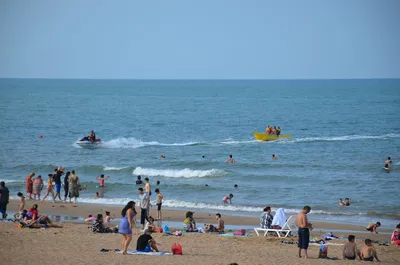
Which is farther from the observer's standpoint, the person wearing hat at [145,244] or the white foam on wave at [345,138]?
the white foam on wave at [345,138]

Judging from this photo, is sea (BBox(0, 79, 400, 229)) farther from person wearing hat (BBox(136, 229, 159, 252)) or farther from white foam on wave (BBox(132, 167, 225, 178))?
person wearing hat (BBox(136, 229, 159, 252))

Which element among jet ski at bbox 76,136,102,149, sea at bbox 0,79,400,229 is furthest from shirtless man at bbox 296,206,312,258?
jet ski at bbox 76,136,102,149

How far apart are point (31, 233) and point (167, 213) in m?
7.34

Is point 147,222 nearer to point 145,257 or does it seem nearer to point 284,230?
point 284,230

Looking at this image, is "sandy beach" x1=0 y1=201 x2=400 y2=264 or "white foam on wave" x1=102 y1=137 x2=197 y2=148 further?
"white foam on wave" x1=102 y1=137 x2=197 y2=148

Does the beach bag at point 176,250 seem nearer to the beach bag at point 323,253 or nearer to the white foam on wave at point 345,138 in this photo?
the beach bag at point 323,253

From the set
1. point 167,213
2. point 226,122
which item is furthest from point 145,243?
→ point 226,122

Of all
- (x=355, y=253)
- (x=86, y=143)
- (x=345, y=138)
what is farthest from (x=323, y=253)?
(x=345, y=138)

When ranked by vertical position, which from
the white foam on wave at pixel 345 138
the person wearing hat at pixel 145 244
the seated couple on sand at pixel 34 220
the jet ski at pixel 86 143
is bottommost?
the person wearing hat at pixel 145 244

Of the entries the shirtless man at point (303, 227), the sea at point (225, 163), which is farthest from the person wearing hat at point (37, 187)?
the shirtless man at point (303, 227)

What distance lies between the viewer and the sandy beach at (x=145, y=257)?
1473cm

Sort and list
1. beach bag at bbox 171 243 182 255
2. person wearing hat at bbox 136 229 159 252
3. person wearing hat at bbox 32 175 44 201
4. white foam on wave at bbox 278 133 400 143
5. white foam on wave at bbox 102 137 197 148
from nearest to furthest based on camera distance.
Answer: person wearing hat at bbox 136 229 159 252, beach bag at bbox 171 243 182 255, person wearing hat at bbox 32 175 44 201, white foam on wave at bbox 102 137 197 148, white foam on wave at bbox 278 133 400 143

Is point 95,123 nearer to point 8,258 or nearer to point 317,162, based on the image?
point 317,162

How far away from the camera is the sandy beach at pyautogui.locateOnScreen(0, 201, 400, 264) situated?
14.7 m
